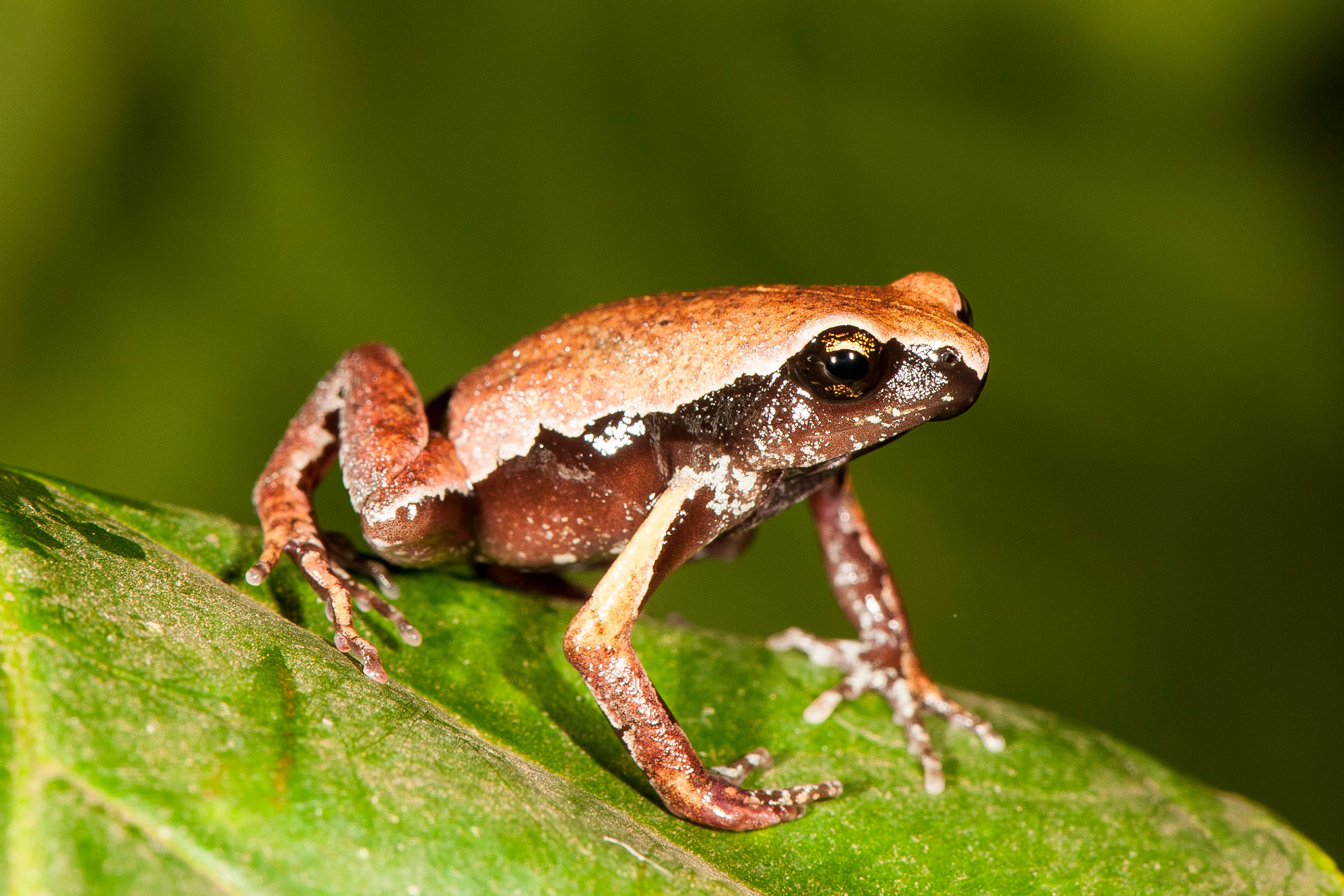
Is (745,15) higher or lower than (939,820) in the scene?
higher

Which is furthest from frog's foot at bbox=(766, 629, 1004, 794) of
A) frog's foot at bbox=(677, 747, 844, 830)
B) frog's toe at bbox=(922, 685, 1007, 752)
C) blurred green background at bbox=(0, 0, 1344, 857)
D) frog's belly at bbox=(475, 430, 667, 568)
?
blurred green background at bbox=(0, 0, 1344, 857)

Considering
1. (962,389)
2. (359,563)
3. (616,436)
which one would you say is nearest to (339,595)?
(359,563)

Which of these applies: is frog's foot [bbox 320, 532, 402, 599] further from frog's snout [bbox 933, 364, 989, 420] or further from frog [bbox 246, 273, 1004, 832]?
frog's snout [bbox 933, 364, 989, 420]

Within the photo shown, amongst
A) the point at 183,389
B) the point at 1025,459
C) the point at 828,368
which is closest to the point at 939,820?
the point at 828,368

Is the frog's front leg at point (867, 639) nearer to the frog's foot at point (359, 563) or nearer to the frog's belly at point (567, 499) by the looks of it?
the frog's belly at point (567, 499)

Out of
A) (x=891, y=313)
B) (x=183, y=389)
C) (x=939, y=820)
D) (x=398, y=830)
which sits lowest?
(x=183, y=389)

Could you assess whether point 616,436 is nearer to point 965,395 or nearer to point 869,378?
point 869,378

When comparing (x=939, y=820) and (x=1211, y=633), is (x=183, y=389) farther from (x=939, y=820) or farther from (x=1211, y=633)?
(x=1211, y=633)
